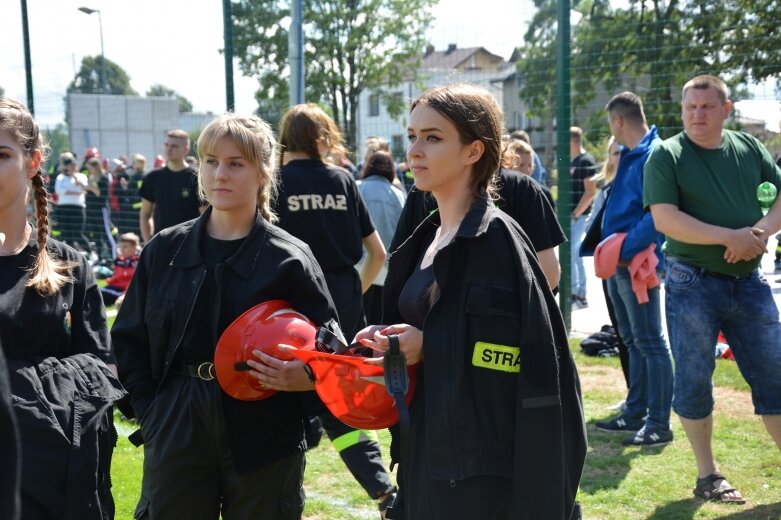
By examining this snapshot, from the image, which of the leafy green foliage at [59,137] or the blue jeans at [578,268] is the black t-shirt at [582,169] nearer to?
the blue jeans at [578,268]

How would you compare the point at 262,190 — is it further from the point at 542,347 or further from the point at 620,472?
the point at 620,472

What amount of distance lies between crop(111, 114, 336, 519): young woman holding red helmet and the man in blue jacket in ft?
11.1

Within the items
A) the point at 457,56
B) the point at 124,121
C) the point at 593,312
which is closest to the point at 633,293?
the point at 457,56

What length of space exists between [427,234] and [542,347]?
2.10ft

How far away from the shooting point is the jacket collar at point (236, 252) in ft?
10.3

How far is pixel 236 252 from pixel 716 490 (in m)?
3.23

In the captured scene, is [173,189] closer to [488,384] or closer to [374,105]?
[374,105]

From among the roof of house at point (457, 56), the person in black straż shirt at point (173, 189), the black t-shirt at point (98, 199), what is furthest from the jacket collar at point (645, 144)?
the black t-shirt at point (98, 199)

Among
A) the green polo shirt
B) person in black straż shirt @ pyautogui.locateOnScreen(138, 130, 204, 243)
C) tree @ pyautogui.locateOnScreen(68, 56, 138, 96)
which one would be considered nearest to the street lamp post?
tree @ pyautogui.locateOnScreen(68, 56, 138, 96)

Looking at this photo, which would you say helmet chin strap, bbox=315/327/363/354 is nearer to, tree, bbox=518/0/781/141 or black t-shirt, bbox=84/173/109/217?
tree, bbox=518/0/781/141

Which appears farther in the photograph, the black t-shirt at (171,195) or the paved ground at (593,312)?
the paved ground at (593,312)

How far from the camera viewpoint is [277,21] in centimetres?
1152

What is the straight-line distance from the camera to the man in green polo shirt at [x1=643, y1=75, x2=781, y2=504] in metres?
4.74

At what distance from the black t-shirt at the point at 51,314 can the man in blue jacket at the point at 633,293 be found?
4045 millimetres
